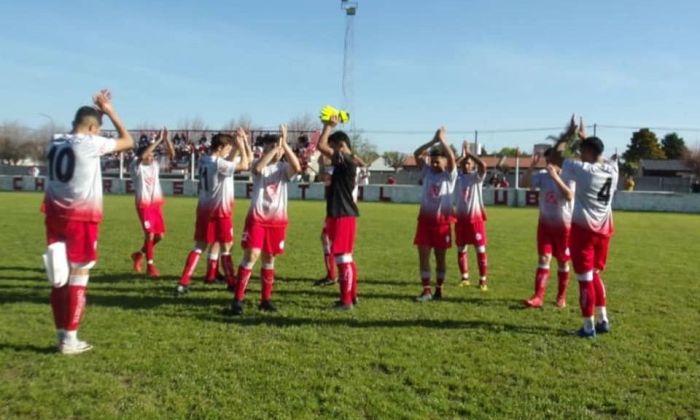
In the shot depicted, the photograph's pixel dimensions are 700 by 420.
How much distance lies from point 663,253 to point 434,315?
31.4 feet

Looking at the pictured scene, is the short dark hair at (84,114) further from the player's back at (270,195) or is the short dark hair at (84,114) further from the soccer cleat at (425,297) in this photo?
the soccer cleat at (425,297)

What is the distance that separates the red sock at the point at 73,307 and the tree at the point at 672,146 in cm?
9279

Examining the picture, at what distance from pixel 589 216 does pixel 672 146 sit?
300ft

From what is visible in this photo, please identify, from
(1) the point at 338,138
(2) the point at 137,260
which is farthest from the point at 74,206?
(2) the point at 137,260

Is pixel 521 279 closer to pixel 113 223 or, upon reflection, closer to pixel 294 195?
pixel 113 223

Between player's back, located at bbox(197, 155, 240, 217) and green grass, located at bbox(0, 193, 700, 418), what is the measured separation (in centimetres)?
130

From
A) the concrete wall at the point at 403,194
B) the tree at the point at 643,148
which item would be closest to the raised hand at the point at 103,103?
the concrete wall at the point at 403,194

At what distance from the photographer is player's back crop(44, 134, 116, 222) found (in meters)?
5.77

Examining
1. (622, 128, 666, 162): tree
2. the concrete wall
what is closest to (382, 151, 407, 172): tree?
(622, 128, 666, 162): tree

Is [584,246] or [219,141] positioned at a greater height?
[219,141]

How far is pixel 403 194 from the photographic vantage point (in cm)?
3838

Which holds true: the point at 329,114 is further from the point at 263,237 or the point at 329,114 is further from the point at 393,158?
the point at 393,158

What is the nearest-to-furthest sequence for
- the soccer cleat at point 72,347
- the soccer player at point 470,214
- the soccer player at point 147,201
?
the soccer cleat at point 72,347 → the soccer player at point 470,214 → the soccer player at point 147,201

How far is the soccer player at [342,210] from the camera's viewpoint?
25.5 ft
